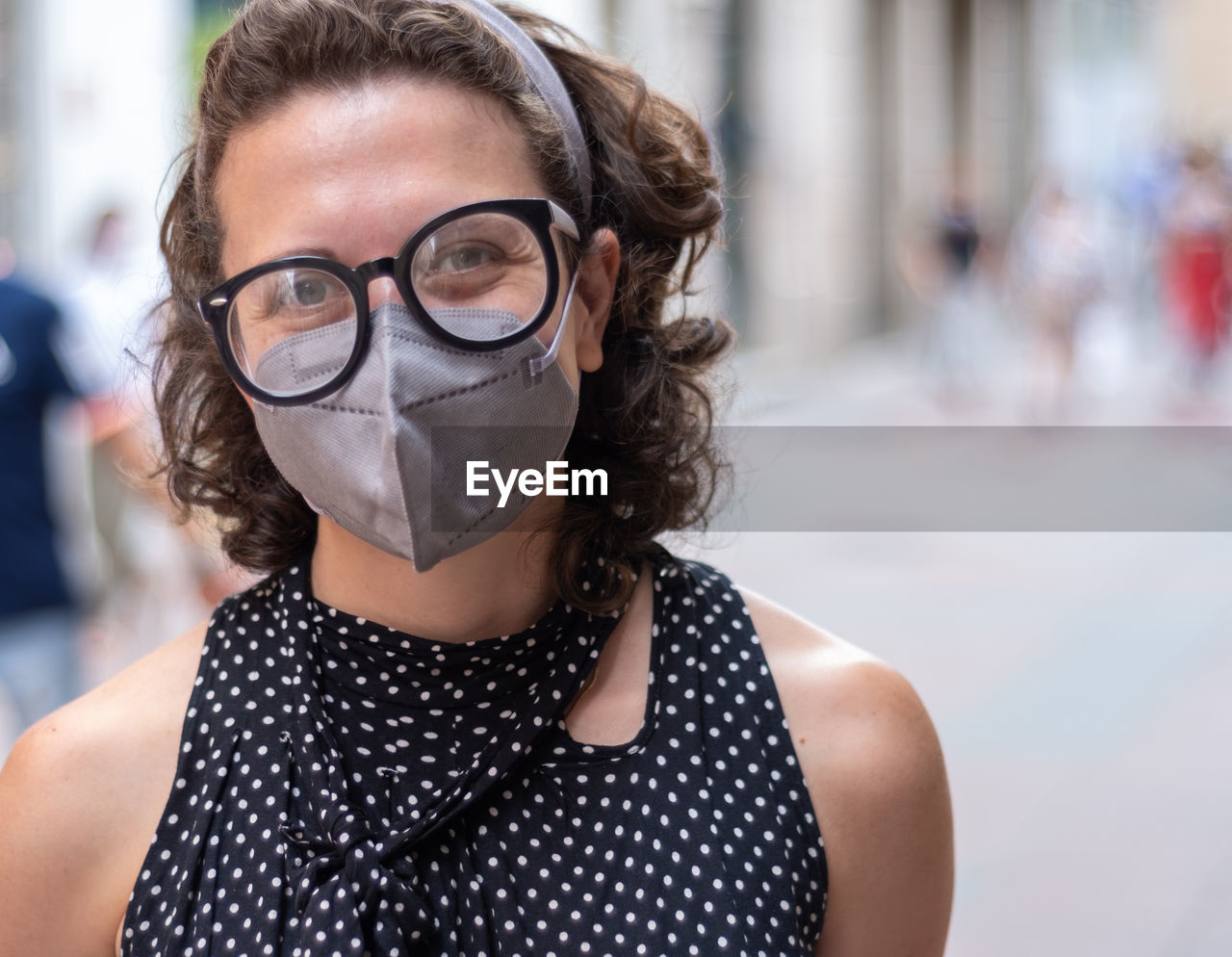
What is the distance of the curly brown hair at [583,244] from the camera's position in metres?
1.54

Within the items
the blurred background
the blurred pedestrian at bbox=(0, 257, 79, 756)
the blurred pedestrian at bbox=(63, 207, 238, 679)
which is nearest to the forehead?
the blurred background

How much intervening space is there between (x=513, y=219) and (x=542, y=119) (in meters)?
0.16

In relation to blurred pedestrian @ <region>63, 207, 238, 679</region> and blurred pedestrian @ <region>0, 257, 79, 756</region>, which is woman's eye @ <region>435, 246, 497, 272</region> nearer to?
blurred pedestrian @ <region>63, 207, 238, 679</region>

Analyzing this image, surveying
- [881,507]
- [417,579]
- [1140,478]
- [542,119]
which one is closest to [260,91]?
[542,119]

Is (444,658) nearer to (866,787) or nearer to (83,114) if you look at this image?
(866,787)

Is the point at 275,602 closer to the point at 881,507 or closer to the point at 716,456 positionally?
the point at 716,456

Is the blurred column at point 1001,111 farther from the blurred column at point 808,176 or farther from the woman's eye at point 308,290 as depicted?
the woman's eye at point 308,290

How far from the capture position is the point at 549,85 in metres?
1.63

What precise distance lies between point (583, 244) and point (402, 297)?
0.27 metres

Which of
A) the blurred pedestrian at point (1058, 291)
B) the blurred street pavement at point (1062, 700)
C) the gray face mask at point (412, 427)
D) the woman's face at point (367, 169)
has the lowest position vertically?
the blurred street pavement at point (1062, 700)

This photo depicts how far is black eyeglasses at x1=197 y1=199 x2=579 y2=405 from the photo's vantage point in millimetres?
1445

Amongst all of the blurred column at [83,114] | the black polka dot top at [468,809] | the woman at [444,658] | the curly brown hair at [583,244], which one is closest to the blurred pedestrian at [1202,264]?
the blurred column at [83,114]

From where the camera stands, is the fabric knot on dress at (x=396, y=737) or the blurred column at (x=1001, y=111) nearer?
the fabric knot on dress at (x=396, y=737)

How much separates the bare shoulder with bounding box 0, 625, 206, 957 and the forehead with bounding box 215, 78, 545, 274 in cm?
53
